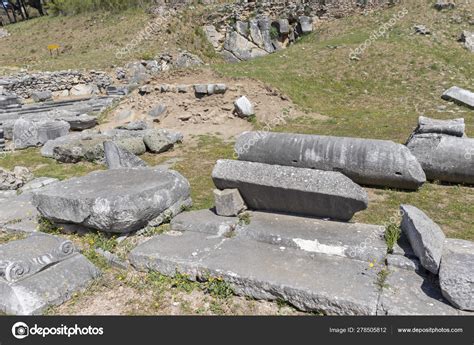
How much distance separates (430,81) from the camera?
1409 centimetres

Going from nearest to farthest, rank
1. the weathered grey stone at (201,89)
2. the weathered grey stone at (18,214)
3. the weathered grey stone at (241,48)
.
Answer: the weathered grey stone at (18,214) < the weathered grey stone at (201,89) < the weathered grey stone at (241,48)

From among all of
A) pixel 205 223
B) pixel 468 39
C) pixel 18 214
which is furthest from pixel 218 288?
pixel 468 39

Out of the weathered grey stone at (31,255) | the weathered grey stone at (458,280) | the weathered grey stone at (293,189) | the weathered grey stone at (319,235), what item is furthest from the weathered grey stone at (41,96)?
the weathered grey stone at (458,280)

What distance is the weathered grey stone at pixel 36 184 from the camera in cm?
761

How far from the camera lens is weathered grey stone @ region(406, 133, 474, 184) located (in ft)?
22.1

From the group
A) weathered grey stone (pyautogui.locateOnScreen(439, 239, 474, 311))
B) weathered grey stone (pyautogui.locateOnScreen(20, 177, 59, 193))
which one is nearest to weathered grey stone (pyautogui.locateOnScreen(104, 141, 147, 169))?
weathered grey stone (pyautogui.locateOnScreen(20, 177, 59, 193))

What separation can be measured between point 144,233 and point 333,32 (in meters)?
18.5

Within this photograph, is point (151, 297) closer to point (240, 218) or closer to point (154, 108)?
point (240, 218)

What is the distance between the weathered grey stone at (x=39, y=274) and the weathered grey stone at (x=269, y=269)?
68 centimetres

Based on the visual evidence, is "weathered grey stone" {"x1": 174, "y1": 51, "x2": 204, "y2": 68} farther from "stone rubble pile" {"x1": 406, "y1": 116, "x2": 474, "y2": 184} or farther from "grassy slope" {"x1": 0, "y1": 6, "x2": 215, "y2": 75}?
"stone rubble pile" {"x1": 406, "y1": 116, "x2": 474, "y2": 184}

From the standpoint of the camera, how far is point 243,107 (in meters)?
11.9

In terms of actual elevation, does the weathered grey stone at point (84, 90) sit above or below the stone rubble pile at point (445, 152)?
above

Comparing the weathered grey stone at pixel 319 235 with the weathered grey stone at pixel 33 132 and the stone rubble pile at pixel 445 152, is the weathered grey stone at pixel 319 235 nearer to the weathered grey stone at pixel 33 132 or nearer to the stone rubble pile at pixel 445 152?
the stone rubble pile at pixel 445 152

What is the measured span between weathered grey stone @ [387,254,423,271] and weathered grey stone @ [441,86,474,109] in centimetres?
1026
